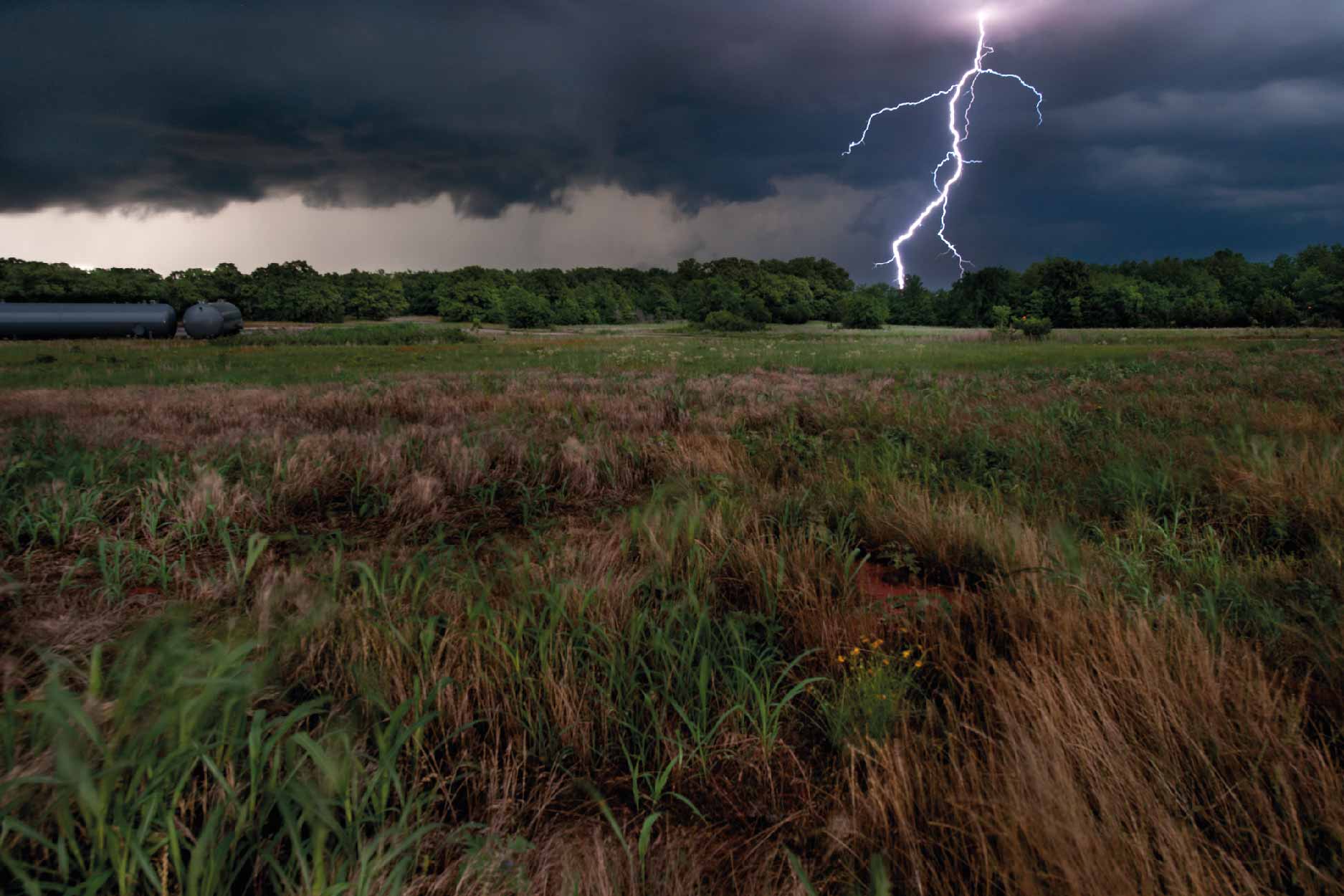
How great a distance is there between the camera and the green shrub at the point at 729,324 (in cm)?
8025

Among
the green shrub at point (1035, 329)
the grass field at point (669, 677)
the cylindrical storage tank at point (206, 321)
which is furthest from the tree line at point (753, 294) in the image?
the grass field at point (669, 677)

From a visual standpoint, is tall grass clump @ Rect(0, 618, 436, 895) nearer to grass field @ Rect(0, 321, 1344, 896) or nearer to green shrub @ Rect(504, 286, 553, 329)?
grass field @ Rect(0, 321, 1344, 896)

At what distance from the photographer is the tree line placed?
84188 millimetres

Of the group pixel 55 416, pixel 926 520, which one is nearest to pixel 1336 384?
pixel 926 520

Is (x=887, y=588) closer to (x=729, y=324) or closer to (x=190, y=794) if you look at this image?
(x=190, y=794)

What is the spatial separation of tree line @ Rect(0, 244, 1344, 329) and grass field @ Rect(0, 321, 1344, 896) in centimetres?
7262

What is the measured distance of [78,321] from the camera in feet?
120

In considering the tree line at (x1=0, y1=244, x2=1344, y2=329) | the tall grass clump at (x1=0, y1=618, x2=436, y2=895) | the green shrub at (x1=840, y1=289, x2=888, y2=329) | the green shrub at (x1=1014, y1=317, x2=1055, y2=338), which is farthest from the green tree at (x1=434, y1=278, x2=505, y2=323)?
the tall grass clump at (x1=0, y1=618, x2=436, y2=895)

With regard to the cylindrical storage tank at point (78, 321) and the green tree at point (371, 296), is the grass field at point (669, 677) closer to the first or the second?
the cylindrical storage tank at point (78, 321)

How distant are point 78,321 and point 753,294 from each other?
100852mm

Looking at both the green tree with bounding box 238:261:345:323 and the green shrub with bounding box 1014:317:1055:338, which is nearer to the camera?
the green shrub with bounding box 1014:317:1055:338

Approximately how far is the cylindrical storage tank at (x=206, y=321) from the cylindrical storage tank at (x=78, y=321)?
154cm

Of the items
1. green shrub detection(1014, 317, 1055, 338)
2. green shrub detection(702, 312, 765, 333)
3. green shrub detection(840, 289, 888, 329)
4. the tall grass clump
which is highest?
green shrub detection(840, 289, 888, 329)

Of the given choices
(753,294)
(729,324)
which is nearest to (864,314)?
(729,324)
